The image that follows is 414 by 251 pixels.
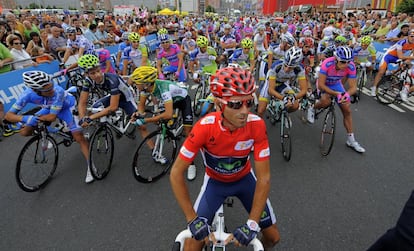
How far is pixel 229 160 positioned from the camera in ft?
7.59

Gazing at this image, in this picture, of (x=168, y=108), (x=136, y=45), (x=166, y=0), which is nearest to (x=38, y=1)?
(x=166, y=0)

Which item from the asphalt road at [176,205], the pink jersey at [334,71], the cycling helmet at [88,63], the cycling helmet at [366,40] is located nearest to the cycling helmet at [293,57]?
the pink jersey at [334,71]

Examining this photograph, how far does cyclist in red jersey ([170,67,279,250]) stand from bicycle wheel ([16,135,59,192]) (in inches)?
130

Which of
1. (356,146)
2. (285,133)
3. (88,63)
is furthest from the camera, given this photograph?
(356,146)

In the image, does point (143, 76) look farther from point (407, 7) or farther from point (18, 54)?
point (407, 7)

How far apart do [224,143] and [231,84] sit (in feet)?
1.85

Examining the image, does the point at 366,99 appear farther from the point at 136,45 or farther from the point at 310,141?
the point at 136,45

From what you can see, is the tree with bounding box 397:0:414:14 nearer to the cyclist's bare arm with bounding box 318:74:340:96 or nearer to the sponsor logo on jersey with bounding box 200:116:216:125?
the cyclist's bare arm with bounding box 318:74:340:96

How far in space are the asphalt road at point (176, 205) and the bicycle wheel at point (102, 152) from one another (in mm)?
184

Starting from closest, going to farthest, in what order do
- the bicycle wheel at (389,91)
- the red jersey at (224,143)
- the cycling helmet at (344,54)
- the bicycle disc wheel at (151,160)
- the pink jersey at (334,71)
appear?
the red jersey at (224,143), the bicycle disc wheel at (151,160), the cycling helmet at (344,54), the pink jersey at (334,71), the bicycle wheel at (389,91)

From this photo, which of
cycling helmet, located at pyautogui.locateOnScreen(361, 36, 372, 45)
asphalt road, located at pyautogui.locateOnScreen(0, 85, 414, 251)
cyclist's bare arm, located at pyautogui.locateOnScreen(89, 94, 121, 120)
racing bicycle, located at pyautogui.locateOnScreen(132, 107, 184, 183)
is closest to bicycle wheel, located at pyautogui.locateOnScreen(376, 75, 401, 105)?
cycling helmet, located at pyautogui.locateOnScreen(361, 36, 372, 45)

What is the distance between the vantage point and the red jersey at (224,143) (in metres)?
2.12

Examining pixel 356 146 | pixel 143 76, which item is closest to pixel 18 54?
pixel 143 76

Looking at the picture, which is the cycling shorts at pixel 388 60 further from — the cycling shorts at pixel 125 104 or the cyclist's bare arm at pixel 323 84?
the cycling shorts at pixel 125 104
